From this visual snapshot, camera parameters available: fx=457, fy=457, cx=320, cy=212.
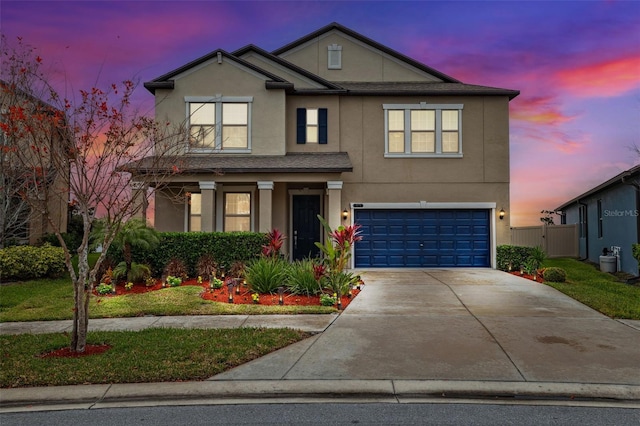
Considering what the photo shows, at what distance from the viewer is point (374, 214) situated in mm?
18094

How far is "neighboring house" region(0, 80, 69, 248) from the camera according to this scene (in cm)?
738

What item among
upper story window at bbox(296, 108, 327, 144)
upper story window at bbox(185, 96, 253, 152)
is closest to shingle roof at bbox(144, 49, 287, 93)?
upper story window at bbox(185, 96, 253, 152)

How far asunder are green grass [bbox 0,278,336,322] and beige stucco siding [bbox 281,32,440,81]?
12.3 meters

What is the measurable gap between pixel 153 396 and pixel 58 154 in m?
4.16

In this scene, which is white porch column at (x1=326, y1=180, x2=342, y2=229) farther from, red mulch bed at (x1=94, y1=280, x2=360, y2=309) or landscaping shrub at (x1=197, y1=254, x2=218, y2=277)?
red mulch bed at (x1=94, y1=280, x2=360, y2=309)

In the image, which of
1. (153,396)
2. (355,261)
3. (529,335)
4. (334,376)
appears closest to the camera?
(153,396)

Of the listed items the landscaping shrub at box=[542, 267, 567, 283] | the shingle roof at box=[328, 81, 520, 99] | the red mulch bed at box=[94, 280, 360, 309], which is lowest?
the red mulch bed at box=[94, 280, 360, 309]

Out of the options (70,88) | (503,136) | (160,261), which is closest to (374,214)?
(503,136)

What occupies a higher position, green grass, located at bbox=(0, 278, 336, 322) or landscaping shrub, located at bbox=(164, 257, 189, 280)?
landscaping shrub, located at bbox=(164, 257, 189, 280)

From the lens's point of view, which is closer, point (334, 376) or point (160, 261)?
point (334, 376)

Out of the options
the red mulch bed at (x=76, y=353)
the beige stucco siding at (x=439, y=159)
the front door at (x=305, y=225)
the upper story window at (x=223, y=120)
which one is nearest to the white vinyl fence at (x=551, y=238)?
the beige stucco siding at (x=439, y=159)

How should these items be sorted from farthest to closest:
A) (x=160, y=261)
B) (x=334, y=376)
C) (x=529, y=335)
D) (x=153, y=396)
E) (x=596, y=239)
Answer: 1. (x=596, y=239)
2. (x=160, y=261)
3. (x=529, y=335)
4. (x=334, y=376)
5. (x=153, y=396)

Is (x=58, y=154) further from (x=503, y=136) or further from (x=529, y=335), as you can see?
(x=503, y=136)

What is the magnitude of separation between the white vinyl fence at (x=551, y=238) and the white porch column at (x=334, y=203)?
42.7 feet
